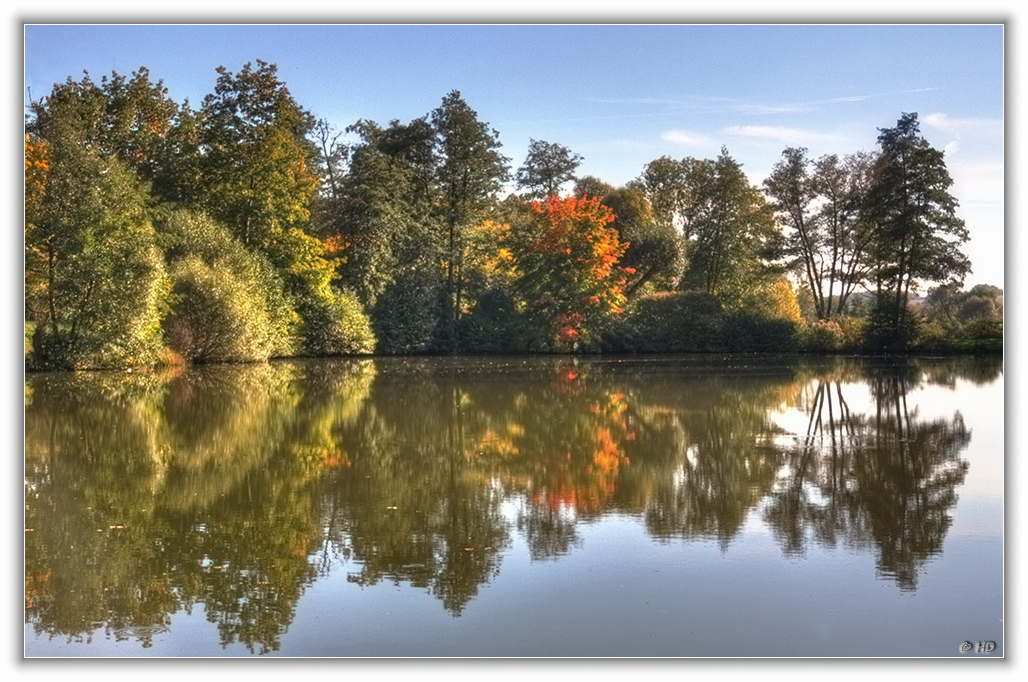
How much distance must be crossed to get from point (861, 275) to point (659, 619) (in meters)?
36.4

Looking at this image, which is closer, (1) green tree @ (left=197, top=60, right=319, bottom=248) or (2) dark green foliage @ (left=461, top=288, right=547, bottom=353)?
(1) green tree @ (left=197, top=60, right=319, bottom=248)

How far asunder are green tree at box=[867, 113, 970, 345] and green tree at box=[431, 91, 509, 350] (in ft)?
42.2

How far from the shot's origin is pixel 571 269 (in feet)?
115

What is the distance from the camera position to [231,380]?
22.6 meters

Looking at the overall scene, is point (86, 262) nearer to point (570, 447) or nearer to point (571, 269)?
point (570, 447)

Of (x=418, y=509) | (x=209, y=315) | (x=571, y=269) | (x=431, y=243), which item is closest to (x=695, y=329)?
(x=571, y=269)

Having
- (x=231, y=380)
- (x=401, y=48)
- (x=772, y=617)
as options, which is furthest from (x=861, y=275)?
(x=772, y=617)

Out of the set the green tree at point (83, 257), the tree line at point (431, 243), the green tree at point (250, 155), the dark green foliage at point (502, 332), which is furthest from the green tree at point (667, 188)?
the green tree at point (83, 257)

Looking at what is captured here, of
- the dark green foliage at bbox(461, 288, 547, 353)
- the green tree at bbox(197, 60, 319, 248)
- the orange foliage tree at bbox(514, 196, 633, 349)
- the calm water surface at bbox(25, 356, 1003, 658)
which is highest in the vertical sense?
the green tree at bbox(197, 60, 319, 248)

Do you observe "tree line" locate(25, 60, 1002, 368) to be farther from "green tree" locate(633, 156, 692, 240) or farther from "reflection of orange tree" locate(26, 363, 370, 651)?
"reflection of orange tree" locate(26, 363, 370, 651)

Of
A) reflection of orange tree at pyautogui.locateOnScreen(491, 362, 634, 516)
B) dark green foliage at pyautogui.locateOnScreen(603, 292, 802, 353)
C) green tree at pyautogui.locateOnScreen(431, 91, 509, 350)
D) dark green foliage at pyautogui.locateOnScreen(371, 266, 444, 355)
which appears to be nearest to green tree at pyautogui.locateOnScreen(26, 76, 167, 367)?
dark green foliage at pyautogui.locateOnScreen(371, 266, 444, 355)

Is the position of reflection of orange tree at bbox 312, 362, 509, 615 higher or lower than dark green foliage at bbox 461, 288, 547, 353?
lower

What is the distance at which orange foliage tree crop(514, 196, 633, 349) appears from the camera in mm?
35062

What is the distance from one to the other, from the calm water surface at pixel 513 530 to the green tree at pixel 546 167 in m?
26.4
